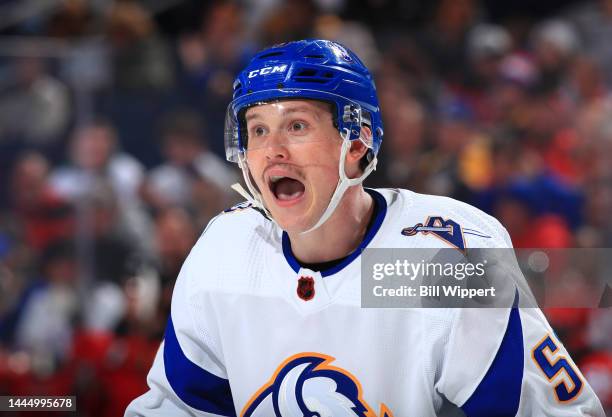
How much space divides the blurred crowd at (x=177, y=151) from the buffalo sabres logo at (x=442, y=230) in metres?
2.01

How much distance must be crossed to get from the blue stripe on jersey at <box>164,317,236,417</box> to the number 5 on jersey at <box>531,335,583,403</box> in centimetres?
75

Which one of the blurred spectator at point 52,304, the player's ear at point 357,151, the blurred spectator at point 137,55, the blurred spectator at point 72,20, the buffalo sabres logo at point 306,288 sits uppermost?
the blurred spectator at point 72,20

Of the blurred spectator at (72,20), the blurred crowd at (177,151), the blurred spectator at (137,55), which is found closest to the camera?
the blurred crowd at (177,151)

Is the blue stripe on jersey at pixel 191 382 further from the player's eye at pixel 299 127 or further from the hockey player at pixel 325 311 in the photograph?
the player's eye at pixel 299 127

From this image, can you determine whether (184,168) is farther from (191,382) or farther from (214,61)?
(191,382)

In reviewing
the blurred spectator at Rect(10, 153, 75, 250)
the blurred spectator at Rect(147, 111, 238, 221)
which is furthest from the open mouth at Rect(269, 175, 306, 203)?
the blurred spectator at Rect(10, 153, 75, 250)

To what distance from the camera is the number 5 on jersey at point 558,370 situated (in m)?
1.86

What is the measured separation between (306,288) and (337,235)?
0.15 m

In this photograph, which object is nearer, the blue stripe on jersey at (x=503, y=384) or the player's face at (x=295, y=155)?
the blue stripe on jersey at (x=503, y=384)

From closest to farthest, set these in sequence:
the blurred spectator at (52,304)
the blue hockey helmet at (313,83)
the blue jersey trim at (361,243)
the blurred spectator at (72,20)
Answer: the blue hockey helmet at (313,83)
the blue jersey trim at (361,243)
the blurred spectator at (52,304)
the blurred spectator at (72,20)

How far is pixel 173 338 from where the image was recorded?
2188mm

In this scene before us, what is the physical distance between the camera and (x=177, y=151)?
14.6ft

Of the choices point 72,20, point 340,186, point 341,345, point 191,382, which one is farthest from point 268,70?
point 72,20

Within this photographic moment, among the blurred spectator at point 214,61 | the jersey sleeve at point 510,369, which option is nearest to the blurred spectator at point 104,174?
the blurred spectator at point 214,61
